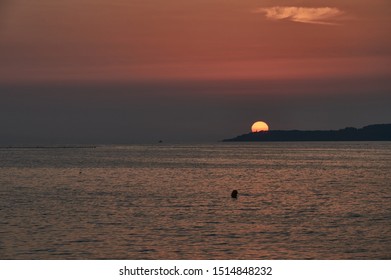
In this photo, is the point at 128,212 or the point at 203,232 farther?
the point at 128,212

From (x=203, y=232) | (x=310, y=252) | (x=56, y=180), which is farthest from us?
(x=56, y=180)

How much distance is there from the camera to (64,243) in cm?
4044

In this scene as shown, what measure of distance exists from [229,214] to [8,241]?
20897mm

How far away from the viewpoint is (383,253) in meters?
38.5

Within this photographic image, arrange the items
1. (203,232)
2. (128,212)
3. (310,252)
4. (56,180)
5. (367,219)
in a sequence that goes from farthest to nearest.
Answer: (56,180), (128,212), (367,219), (203,232), (310,252)

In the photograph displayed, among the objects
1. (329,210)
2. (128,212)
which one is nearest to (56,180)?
(128,212)

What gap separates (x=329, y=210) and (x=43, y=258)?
3085 cm

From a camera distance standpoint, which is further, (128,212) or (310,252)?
(128,212)

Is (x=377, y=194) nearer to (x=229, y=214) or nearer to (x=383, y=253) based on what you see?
(x=229, y=214)

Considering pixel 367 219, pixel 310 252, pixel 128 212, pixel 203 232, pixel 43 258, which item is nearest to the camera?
pixel 43 258
